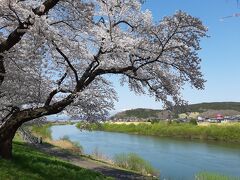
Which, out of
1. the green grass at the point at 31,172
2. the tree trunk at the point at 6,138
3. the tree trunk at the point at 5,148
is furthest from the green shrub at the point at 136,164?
the tree trunk at the point at 6,138

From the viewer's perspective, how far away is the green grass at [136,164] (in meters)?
30.3

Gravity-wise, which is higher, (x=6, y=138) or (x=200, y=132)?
(x=6, y=138)

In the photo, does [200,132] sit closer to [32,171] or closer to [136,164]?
[136,164]

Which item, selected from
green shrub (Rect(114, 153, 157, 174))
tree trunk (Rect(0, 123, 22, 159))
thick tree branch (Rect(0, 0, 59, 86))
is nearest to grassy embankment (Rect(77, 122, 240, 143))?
green shrub (Rect(114, 153, 157, 174))

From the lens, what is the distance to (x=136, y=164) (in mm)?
30969

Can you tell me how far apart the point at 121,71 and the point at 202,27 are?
3727mm

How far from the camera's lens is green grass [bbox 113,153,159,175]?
99.5 ft

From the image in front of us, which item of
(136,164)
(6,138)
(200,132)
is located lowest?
(136,164)

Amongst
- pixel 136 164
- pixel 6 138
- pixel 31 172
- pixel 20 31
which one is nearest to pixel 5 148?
pixel 6 138

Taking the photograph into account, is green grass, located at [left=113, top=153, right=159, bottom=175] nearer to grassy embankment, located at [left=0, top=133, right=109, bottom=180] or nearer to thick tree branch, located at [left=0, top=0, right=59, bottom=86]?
grassy embankment, located at [left=0, top=133, right=109, bottom=180]

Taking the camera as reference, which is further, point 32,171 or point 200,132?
point 200,132

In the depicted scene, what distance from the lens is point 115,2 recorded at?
15.4m

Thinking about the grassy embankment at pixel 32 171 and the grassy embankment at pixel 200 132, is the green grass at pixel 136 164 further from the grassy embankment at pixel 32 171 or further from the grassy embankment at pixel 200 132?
the grassy embankment at pixel 200 132

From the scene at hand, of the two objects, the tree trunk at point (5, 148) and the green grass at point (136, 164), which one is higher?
the tree trunk at point (5, 148)
